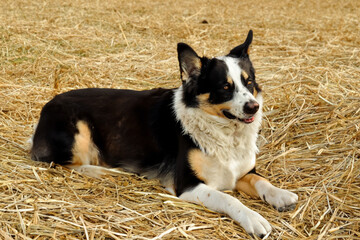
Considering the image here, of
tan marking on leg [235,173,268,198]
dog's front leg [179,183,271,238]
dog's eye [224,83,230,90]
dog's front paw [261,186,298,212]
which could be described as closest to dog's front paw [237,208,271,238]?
dog's front leg [179,183,271,238]

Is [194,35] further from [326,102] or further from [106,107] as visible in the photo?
[106,107]

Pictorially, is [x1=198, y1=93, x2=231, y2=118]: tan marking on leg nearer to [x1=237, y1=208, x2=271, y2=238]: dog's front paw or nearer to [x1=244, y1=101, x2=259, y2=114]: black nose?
[x1=244, y1=101, x2=259, y2=114]: black nose

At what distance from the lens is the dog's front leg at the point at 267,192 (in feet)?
11.2

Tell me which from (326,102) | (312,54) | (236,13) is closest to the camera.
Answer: (326,102)

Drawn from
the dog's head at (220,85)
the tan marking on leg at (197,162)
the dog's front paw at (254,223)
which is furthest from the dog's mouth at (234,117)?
the dog's front paw at (254,223)

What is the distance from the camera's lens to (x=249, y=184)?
12.5 feet

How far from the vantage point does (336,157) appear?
4.09 meters

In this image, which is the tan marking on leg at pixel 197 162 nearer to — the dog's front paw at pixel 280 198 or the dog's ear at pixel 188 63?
the dog's front paw at pixel 280 198

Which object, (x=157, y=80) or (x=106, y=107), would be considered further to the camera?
(x=157, y=80)

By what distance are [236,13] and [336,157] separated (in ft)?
28.6

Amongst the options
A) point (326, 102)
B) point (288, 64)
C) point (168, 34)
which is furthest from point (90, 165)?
point (168, 34)

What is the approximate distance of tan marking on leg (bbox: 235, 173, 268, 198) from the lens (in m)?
3.75

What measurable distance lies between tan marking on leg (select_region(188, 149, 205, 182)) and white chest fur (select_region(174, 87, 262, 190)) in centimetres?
3

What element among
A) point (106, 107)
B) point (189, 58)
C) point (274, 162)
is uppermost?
point (189, 58)
